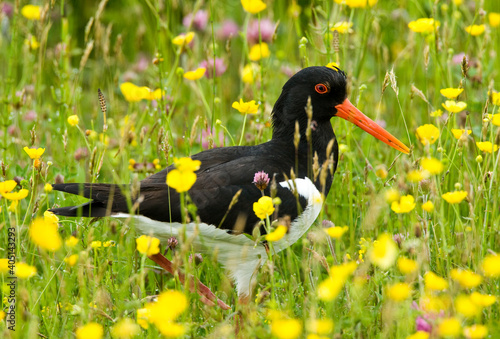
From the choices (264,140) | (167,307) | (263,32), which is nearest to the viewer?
(167,307)

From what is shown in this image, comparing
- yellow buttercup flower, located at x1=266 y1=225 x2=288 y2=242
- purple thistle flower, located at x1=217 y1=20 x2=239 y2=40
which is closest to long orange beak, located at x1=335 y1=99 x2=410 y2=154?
yellow buttercup flower, located at x1=266 y1=225 x2=288 y2=242

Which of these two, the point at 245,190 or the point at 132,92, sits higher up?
the point at 132,92

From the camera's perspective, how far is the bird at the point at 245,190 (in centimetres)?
304

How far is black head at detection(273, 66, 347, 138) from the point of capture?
11.9 feet

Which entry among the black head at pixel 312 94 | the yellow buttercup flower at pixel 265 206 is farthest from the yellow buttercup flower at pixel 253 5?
the yellow buttercup flower at pixel 265 206

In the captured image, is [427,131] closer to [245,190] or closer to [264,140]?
[245,190]

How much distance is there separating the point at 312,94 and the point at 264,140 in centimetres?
70

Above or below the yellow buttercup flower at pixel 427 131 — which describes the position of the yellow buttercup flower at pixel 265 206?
below

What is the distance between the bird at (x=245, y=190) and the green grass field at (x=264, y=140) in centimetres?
12

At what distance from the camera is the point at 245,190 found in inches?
126

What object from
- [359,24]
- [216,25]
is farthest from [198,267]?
[216,25]

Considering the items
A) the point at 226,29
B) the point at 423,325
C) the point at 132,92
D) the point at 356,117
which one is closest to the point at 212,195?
the point at 132,92

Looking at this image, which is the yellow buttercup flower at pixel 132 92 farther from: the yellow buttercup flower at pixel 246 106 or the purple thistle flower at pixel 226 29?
the purple thistle flower at pixel 226 29

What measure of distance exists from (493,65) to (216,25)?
101 inches
